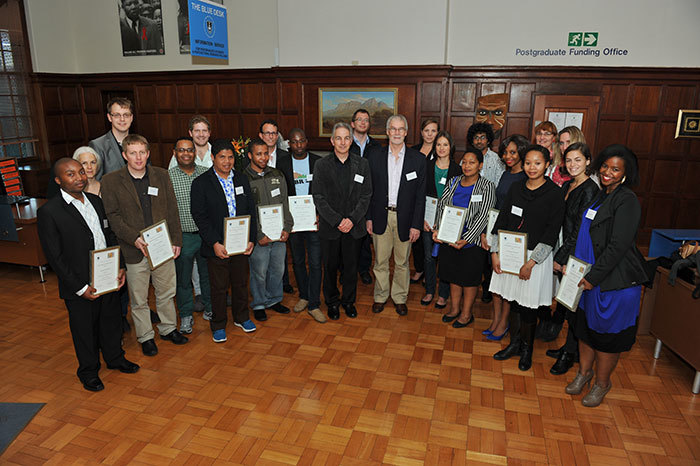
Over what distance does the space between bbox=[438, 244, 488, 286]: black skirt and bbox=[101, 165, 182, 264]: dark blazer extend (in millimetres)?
2491

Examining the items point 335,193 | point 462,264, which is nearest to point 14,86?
point 335,193

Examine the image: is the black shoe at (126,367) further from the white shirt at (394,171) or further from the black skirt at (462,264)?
the black skirt at (462,264)

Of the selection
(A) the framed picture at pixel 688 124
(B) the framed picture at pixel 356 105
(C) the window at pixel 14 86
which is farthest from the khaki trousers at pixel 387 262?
(C) the window at pixel 14 86

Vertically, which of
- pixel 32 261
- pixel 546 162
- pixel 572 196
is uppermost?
pixel 546 162

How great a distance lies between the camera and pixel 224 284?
4008 millimetres

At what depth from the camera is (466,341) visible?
13.4 ft

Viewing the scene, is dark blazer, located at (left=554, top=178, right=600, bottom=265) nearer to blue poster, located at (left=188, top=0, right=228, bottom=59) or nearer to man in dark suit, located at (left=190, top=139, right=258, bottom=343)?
man in dark suit, located at (left=190, top=139, right=258, bottom=343)

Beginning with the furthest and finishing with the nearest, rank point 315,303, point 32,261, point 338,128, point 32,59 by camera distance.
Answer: point 32,59 → point 32,261 → point 315,303 → point 338,128

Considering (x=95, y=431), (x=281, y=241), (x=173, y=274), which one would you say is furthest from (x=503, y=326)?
(x=95, y=431)

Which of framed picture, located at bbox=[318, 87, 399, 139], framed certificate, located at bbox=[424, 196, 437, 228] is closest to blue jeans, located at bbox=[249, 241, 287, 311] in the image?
framed certificate, located at bbox=[424, 196, 437, 228]

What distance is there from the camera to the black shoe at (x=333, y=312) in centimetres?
446

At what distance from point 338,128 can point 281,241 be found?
118 centimetres

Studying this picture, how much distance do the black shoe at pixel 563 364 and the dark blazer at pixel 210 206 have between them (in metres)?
2.89

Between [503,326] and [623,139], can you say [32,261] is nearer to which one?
[503,326]
